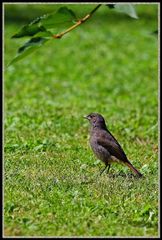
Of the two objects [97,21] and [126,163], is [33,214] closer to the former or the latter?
[126,163]

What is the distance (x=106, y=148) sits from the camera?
570 cm

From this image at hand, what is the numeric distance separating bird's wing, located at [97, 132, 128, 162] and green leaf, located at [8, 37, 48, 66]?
2334 mm

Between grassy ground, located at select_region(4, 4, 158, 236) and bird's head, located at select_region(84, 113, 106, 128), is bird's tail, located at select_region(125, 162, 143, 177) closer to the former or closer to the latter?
grassy ground, located at select_region(4, 4, 158, 236)

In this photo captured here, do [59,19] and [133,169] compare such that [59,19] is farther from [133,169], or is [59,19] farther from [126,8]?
[133,169]

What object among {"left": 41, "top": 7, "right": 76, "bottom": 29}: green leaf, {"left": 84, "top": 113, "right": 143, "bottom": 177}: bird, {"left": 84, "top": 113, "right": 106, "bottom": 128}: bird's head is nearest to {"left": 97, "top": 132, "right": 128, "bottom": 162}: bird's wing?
{"left": 84, "top": 113, "right": 143, "bottom": 177}: bird

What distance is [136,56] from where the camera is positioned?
14.5 metres

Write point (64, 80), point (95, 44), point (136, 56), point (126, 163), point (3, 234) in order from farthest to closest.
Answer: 1. point (95, 44)
2. point (136, 56)
3. point (64, 80)
4. point (126, 163)
5. point (3, 234)

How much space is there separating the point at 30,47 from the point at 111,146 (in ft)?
8.03

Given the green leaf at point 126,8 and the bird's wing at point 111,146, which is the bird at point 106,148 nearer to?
the bird's wing at point 111,146

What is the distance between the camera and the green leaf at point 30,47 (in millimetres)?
3340

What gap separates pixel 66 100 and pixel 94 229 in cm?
596

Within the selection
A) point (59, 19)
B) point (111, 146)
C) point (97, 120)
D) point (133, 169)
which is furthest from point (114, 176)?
point (59, 19)

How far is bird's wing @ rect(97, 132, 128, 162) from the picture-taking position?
18.4 ft

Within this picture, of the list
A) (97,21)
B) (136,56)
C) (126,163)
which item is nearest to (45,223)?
(126,163)
